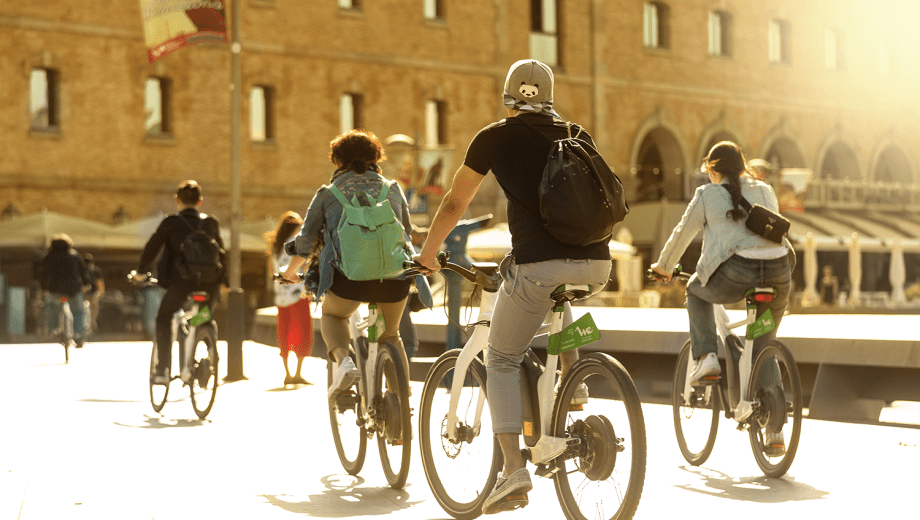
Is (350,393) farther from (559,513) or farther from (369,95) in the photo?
(369,95)

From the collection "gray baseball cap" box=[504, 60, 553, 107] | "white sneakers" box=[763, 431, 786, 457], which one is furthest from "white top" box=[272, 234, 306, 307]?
"gray baseball cap" box=[504, 60, 553, 107]

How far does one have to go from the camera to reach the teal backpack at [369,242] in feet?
20.6

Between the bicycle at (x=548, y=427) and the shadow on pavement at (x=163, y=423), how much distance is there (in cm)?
385

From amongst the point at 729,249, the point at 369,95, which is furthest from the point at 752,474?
the point at 369,95

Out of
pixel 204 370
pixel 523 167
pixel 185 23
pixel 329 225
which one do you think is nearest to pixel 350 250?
pixel 329 225

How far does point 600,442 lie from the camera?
4.54 meters

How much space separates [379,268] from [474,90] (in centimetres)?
2837

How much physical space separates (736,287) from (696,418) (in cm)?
72

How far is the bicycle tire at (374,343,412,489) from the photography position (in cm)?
589

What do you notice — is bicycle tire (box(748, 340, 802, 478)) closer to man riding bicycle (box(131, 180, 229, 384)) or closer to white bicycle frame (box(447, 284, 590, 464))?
white bicycle frame (box(447, 284, 590, 464))

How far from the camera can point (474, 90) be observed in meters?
34.3

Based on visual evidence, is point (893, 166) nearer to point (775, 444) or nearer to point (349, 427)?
point (775, 444)

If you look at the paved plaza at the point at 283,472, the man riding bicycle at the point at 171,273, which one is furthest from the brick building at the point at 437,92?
the paved plaza at the point at 283,472

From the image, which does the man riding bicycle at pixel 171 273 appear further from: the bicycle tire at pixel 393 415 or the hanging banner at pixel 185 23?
the hanging banner at pixel 185 23
